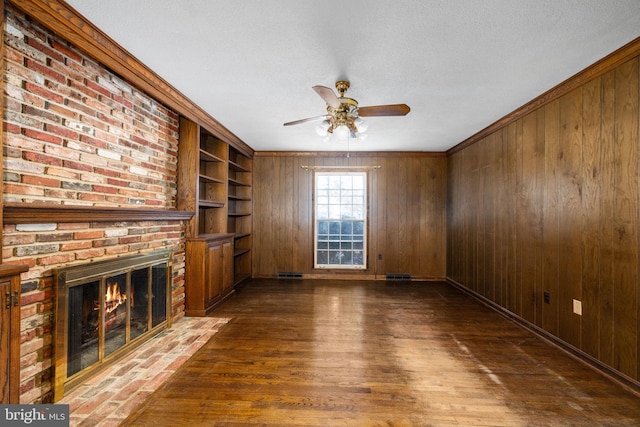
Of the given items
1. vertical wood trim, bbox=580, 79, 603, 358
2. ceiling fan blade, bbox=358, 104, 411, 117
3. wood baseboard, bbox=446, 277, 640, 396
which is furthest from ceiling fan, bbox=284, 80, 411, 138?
wood baseboard, bbox=446, 277, 640, 396

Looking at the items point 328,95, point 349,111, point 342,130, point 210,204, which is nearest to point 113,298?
point 210,204

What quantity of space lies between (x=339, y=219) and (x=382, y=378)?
3.61m

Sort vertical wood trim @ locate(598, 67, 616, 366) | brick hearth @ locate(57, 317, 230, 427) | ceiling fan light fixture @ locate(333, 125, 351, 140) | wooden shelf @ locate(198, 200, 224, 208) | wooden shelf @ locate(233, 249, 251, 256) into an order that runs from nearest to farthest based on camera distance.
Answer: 1. brick hearth @ locate(57, 317, 230, 427)
2. vertical wood trim @ locate(598, 67, 616, 366)
3. ceiling fan light fixture @ locate(333, 125, 351, 140)
4. wooden shelf @ locate(198, 200, 224, 208)
5. wooden shelf @ locate(233, 249, 251, 256)

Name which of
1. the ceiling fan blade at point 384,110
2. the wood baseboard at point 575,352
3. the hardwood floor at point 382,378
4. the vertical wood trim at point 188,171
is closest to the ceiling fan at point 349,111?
the ceiling fan blade at point 384,110

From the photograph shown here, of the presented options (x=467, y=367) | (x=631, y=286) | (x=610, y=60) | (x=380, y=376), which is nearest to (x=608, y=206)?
(x=631, y=286)

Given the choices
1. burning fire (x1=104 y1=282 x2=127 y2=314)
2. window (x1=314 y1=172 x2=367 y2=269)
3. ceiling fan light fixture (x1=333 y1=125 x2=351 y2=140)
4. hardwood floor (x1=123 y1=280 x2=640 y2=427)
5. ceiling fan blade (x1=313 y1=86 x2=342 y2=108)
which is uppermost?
ceiling fan light fixture (x1=333 y1=125 x2=351 y2=140)

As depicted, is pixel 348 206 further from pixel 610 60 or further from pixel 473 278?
pixel 610 60

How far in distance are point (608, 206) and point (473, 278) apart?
2420mm

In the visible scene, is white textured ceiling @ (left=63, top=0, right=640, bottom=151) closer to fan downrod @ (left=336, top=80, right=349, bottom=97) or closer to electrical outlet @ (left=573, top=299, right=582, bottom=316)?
fan downrod @ (left=336, top=80, right=349, bottom=97)

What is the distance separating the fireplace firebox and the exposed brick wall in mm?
69

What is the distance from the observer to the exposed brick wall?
5.43 feet

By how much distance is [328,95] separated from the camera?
2.23 m

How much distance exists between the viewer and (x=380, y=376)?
2215mm

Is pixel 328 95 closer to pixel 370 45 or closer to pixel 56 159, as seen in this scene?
pixel 370 45
